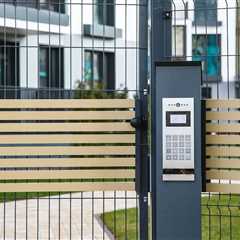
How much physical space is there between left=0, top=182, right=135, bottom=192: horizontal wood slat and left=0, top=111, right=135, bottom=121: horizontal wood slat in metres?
0.63

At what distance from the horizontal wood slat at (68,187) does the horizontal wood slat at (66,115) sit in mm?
633

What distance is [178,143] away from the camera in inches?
243

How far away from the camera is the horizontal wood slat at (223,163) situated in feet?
21.6

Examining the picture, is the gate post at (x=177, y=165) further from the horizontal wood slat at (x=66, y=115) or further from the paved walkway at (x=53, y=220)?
the paved walkway at (x=53, y=220)

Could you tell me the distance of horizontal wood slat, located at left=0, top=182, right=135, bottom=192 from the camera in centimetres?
682

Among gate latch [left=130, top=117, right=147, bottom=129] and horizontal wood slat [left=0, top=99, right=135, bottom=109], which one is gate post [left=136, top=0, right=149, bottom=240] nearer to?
gate latch [left=130, top=117, right=147, bottom=129]

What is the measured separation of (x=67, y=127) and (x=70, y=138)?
0.36ft

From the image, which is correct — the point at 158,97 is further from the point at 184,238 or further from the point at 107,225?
the point at 107,225

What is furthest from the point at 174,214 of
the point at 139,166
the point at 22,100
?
the point at 22,100

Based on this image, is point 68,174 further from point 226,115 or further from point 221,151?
point 226,115

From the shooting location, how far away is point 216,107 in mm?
6602

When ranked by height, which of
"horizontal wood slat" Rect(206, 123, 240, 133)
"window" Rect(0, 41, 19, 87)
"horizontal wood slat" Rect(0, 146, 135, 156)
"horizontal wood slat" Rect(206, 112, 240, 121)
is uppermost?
"window" Rect(0, 41, 19, 87)

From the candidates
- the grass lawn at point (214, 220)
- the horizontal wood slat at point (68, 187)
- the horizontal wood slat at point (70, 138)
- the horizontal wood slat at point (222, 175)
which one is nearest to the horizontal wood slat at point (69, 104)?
the horizontal wood slat at point (70, 138)

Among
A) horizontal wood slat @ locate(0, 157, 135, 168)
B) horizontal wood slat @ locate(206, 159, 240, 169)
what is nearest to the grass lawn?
horizontal wood slat @ locate(206, 159, 240, 169)
